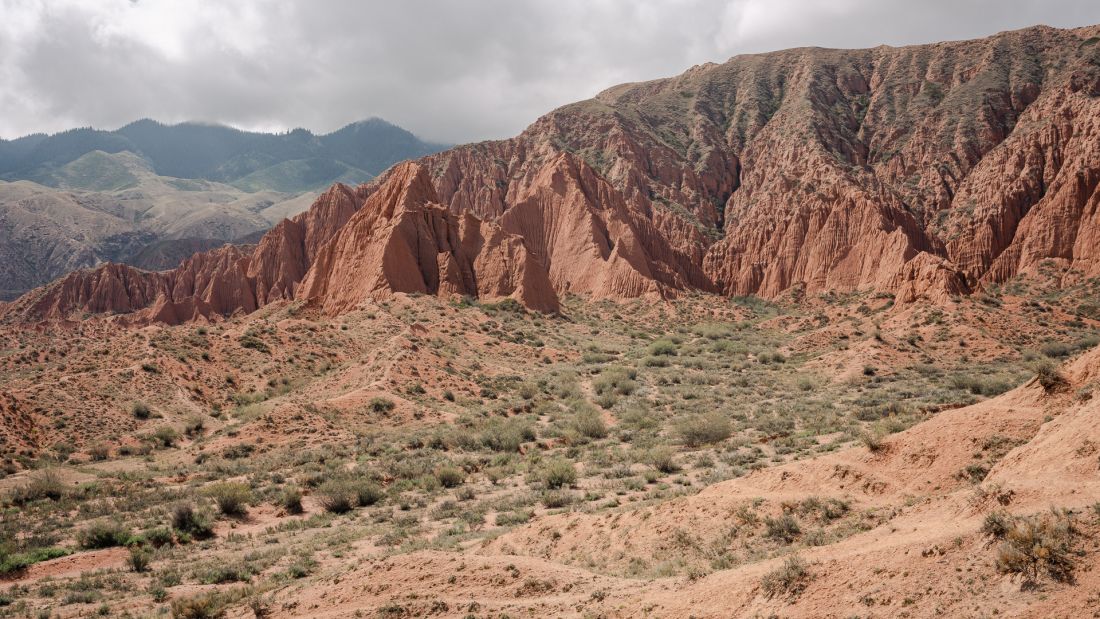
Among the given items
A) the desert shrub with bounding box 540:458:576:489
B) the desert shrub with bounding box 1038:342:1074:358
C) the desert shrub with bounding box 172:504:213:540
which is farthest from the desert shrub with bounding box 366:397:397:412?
the desert shrub with bounding box 1038:342:1074:358

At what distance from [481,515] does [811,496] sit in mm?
8634

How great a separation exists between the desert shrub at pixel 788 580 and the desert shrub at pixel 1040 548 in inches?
76.9

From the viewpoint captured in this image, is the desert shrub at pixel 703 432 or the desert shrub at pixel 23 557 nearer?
the desert shrub at pixel 23 557

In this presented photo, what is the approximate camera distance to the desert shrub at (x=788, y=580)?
7.36 metres

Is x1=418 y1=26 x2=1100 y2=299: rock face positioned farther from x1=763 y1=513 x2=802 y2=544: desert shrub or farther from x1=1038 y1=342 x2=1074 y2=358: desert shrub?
x1=763 y1=513 x2=802 y2=544: desert shrub

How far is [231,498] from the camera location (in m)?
19.6

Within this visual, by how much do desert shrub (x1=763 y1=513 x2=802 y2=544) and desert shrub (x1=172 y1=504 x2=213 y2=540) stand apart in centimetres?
1517

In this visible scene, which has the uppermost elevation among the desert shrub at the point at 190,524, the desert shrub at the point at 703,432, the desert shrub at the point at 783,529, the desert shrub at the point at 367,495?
the desert shrub at the point at 783,529

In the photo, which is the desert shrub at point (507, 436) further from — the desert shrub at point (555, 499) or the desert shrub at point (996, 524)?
the desert shrub at point (996, 524)

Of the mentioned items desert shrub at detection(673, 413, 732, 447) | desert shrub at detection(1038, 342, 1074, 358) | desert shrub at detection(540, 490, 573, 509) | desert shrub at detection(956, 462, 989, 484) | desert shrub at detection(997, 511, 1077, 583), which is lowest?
desert shrub at detection(1038, 342, 1074, 358)

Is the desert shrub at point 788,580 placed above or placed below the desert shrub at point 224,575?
above

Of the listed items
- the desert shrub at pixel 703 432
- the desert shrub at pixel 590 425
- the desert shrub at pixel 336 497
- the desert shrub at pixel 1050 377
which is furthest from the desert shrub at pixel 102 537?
the desert shrub at pixel 1050 377

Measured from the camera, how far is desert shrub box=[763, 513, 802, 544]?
10.5 metres

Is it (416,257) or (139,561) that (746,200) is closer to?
(416,257)
